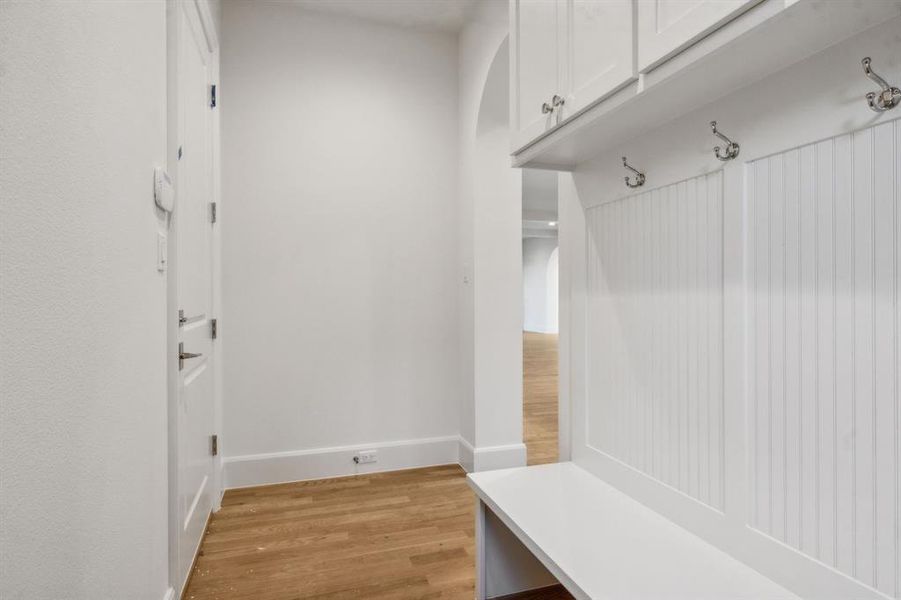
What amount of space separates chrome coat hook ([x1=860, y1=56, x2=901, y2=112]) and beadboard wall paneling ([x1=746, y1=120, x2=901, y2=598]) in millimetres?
34

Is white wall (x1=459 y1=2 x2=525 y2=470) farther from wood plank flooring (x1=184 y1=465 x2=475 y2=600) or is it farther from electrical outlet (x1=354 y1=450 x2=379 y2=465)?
electrical outlet (x1=354 y1=450 x2=379 y2=465)

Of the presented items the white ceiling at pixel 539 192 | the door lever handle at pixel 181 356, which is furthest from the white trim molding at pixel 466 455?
the white ceiling at pixel 539 192

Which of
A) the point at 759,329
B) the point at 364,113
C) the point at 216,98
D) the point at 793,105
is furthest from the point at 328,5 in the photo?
the point at 759,329

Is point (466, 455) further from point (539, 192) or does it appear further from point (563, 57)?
point (539, 192)

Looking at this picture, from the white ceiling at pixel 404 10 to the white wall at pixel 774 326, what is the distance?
1.95 metres

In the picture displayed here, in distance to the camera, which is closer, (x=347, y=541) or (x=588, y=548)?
(x=588, y=548)

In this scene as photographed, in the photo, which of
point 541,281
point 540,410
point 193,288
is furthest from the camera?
point 541,281

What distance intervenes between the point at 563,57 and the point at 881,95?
2.27 feet

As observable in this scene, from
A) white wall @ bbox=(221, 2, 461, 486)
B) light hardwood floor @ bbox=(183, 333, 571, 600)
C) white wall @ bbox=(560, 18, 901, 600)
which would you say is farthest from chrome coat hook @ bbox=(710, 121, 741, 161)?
white wall @ bbox=(221, 2, 461, 486)

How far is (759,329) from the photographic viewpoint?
102 cm

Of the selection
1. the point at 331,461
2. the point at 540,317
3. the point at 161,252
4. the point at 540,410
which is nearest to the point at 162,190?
the point at 161,252

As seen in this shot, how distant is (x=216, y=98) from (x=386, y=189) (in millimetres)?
1040

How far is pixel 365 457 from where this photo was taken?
9.80ft

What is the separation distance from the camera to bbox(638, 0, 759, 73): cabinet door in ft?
2.57
